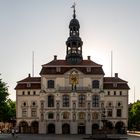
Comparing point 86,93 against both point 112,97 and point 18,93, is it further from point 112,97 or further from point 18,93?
point 18,93

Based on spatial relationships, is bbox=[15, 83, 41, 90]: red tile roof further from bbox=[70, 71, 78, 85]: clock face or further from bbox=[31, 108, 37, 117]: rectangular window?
bbox=[70, 71, 78, 85]: clock face

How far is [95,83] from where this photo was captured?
123312mm

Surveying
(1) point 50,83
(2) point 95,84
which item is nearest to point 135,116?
(2) point 95,84

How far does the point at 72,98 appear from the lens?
12194 centimetres

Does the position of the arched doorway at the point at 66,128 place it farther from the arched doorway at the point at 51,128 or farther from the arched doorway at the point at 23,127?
the arched doorway at the point at 23,127

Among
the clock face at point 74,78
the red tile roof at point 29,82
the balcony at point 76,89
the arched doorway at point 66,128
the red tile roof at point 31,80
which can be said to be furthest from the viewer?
the red tile roof at point 31,80

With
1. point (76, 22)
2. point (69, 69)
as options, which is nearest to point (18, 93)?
point (69, 69)

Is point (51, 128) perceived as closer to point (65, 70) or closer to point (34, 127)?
point (34, 127)

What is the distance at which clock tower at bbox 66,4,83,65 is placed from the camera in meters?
125

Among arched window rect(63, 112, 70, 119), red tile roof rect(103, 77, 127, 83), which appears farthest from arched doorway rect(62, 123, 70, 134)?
red tile roof rect(103, 77, 127, 83)

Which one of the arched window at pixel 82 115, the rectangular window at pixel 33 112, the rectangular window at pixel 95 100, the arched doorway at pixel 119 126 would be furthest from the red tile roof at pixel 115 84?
the rectangular window at pixel 33 112

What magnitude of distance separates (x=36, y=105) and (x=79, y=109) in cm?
1130

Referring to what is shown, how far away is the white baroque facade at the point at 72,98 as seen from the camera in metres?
121

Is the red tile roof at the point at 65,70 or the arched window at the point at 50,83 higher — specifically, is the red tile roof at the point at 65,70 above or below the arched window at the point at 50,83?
above
